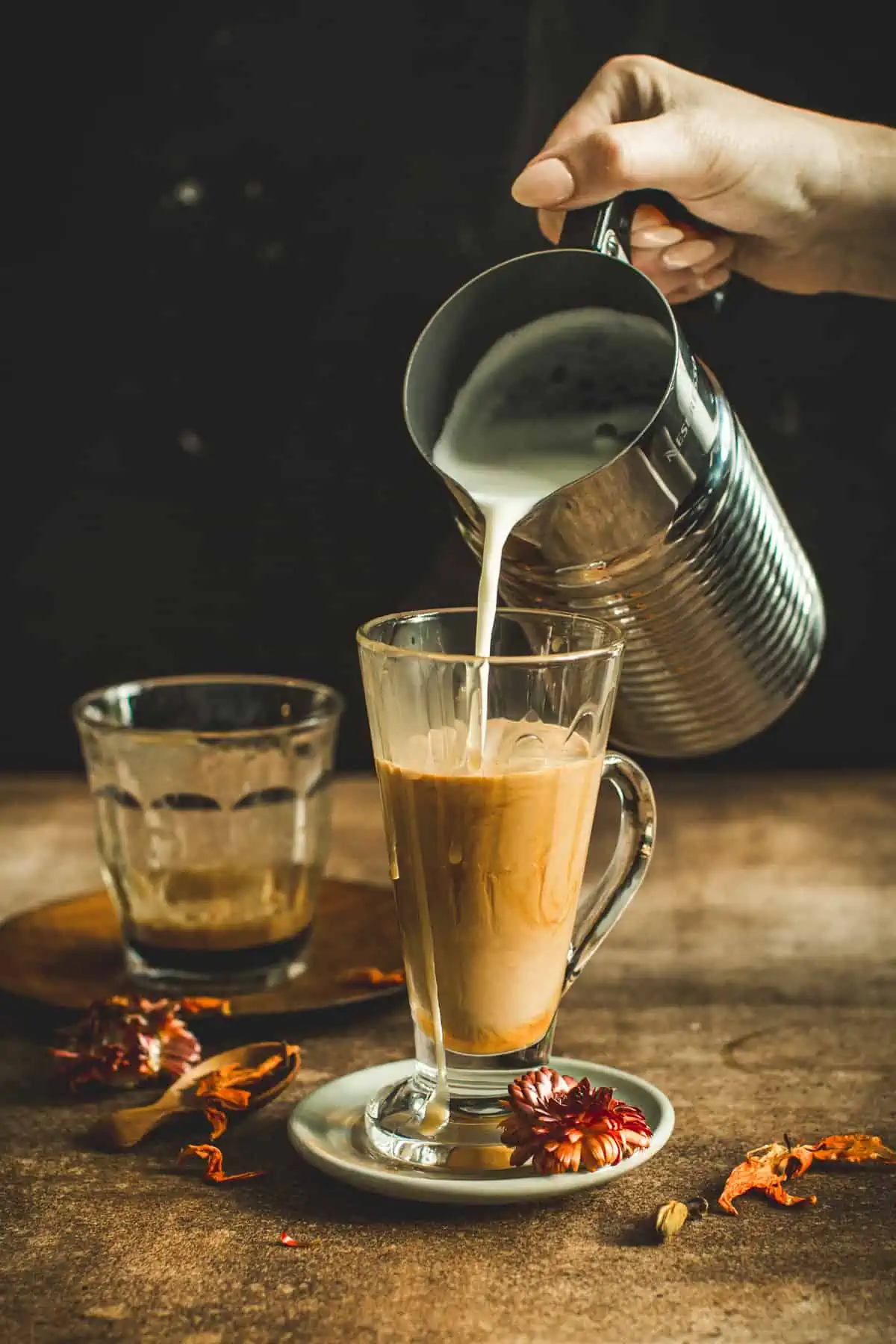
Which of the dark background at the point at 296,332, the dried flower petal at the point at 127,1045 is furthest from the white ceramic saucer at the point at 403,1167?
the dark background at the point at 296,332

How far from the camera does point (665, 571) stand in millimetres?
818

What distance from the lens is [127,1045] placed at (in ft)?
2.74

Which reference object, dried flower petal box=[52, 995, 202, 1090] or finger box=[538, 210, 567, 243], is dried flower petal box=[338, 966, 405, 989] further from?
finger box=[538, 210, 567, 243]

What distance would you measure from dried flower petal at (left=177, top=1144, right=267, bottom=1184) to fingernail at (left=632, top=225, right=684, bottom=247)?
2.20 ft

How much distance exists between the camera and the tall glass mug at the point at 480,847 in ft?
2.33

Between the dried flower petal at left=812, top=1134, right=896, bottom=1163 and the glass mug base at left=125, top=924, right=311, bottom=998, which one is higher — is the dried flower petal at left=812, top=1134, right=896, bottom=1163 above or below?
above

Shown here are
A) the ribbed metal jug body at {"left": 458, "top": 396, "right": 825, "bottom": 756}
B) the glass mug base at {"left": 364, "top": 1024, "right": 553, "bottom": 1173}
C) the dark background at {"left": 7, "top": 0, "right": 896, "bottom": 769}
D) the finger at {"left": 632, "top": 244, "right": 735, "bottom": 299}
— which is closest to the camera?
the glass mug base at {"left": 364, "top": 1024, "right": 553, "bottom": 1173}

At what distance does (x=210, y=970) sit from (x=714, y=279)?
65 cm

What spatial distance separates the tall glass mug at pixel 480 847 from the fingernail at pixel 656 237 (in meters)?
0.39

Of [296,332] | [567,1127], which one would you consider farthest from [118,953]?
[296,332]

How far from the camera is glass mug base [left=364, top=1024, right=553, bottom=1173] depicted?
27.7 inches

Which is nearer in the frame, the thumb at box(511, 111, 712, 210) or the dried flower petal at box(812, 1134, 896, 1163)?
the dried flower petal at box(812, 1134, 896, 1163)

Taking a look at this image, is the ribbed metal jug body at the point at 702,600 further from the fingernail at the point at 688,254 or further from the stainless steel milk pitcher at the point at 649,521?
the fingernail at the point at 688,254

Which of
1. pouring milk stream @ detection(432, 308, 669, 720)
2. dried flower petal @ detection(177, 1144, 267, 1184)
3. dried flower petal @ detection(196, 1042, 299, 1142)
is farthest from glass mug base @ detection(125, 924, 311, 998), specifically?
pouring milk stream @ detection(432, 308, 669, 720)
